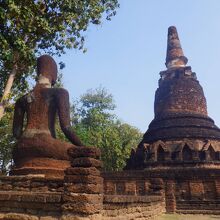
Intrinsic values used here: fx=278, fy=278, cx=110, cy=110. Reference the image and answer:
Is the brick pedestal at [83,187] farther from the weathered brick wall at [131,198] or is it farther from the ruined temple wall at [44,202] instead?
the weathered brick wall at [131,198]

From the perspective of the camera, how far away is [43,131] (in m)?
6.18

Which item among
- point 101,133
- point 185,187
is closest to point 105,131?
point 101,133

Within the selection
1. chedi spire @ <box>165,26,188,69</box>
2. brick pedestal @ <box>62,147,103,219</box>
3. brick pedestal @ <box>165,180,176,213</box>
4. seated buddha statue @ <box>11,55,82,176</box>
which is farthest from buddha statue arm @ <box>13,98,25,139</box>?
chedi spire @ <box>165,26,188,69</box>

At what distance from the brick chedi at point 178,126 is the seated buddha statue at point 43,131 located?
1148cm

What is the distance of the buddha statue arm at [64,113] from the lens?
611cm

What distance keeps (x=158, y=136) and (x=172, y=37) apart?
970cm

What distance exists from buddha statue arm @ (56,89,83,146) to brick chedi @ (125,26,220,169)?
1151 centimetres

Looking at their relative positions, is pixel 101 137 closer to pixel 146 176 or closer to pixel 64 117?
pixel 146 176

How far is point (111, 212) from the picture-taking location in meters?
4.68

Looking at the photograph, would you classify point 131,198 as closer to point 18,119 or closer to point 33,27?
point 18,119

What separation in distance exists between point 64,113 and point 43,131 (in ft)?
2.00

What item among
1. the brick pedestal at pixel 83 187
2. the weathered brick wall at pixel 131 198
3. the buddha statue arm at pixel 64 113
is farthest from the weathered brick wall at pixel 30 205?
the buddha statue arm at pixel 64 113

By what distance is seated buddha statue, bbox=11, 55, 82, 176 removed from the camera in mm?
5816

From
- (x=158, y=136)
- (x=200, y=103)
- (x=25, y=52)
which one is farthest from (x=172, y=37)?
(x=25, y=52)
